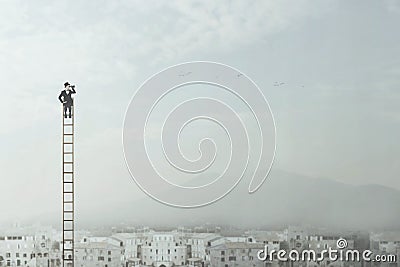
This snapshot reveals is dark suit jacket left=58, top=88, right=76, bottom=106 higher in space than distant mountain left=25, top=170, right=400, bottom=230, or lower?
higher

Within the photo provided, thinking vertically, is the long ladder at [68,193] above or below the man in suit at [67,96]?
below

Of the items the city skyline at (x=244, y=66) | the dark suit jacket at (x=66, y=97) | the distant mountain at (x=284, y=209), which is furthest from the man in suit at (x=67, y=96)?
the distant mountain at (x=284, y=209)

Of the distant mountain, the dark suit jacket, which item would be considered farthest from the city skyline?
the dark suit jacket

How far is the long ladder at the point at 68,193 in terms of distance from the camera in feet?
13.3

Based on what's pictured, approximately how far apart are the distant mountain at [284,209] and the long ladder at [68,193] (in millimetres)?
60

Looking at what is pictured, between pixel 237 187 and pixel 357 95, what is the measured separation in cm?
79

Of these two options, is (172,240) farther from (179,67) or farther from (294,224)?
(179,67)

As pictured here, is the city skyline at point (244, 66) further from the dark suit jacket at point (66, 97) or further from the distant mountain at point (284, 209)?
the dark suit jacket at point (66, 97)

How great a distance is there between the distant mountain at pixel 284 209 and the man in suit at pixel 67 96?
0.55 m

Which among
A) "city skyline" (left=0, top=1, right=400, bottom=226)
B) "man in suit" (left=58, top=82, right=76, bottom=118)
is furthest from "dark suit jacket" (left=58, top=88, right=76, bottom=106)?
"city skyline" (left=0, top=1, right=400, bottom=226)

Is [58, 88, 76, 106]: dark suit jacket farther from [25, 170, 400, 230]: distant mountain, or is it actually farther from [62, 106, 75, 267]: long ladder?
[25, 170, 400, 230]: distant mountain

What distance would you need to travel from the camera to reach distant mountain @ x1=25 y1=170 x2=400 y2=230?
4043 millimetres

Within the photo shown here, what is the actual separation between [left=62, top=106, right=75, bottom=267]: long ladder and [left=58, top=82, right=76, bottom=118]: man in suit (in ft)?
0.09

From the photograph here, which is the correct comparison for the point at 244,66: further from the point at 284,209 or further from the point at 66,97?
the point at 66,97
